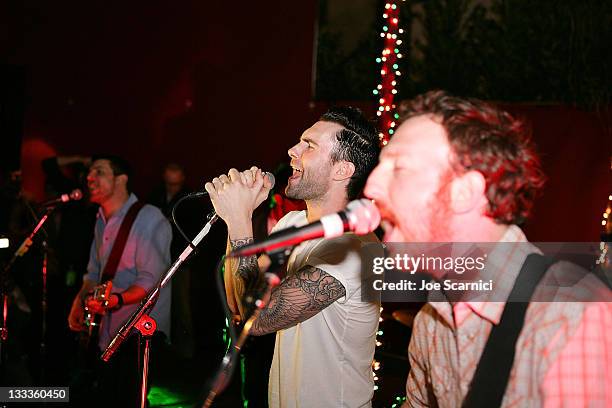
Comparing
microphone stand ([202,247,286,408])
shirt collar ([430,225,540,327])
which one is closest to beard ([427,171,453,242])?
shirt collar ([430,225,540,327])

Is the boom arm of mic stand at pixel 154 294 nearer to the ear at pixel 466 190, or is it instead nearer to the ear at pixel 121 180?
the ear at pixel 466 190

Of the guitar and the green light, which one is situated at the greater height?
the guitar

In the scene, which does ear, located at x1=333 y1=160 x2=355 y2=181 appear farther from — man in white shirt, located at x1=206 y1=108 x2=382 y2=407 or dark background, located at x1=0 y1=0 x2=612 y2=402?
dark background, located at x1=0 y1=0 x2=612 y2=402

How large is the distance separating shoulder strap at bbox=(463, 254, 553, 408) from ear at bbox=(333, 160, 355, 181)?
3.76ft

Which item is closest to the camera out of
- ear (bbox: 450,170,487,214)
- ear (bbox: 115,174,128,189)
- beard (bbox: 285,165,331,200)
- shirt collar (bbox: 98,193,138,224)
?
ear (bbox: 450,170,487,214)

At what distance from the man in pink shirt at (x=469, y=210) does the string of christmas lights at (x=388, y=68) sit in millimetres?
2906

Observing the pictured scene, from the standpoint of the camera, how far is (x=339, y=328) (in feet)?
7.48

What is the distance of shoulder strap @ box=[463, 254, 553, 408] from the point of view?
55.5 inches

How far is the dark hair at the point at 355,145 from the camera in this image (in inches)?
100.0

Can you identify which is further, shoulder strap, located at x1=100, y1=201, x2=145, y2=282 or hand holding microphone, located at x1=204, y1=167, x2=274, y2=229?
shoulder strap, located at x1=100, y1=201, x2=145, y2=282

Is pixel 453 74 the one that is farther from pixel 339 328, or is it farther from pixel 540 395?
pixel 540 395

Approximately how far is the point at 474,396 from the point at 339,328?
2.81ft

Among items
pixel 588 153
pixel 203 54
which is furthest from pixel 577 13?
pixel 203 54

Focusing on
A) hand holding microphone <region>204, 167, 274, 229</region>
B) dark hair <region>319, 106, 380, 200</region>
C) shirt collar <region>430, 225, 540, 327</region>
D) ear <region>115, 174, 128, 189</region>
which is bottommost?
shirt collar <region>430, 225, 540, 327</region>
